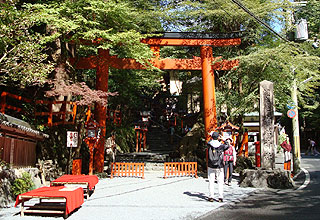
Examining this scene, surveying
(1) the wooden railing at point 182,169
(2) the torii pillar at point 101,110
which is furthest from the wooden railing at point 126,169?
(1) the wooden railing at point 182,169

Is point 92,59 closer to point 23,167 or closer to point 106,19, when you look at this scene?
point 106,19

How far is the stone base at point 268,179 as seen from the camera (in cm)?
1027

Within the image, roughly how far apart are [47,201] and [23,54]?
430cm

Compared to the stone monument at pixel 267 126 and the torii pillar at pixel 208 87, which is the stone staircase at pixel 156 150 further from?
the stone monument at pixel 267 126

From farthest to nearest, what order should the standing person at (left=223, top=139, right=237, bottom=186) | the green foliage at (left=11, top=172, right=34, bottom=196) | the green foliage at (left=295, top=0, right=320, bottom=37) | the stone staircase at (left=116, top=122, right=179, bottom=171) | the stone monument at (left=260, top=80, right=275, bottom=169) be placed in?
the green foliage at (left=295, top=0, right=320, bottom=37), the stone staircase at (left=116, top=122, right=179, bottom=171), the standing person at (left=223, top=139, right=237, bottom=186), the stone monument at (left=260, top=80, right=275, bottom=169), the green foliage at (left=11, top=172, right=34, bottom=196)

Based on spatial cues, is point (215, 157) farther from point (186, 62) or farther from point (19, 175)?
point (186, 62)

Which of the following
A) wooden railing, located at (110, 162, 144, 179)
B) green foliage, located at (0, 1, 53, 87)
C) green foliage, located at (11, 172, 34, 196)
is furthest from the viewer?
wooden railing, located at (110, 162, 144, 179)

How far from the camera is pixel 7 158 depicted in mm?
9227

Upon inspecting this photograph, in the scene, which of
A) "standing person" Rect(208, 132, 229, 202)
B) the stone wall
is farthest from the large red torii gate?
"standing person" Rect(208, 132, 229, 202)

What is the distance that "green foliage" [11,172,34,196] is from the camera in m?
8.48

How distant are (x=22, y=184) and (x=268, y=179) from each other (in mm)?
8327

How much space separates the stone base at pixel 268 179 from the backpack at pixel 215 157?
3.42 meters

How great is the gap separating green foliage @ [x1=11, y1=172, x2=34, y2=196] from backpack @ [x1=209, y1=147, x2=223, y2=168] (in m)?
5.67

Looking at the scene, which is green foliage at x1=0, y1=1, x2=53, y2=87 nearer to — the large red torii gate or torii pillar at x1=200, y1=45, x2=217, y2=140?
the large red torii gate
